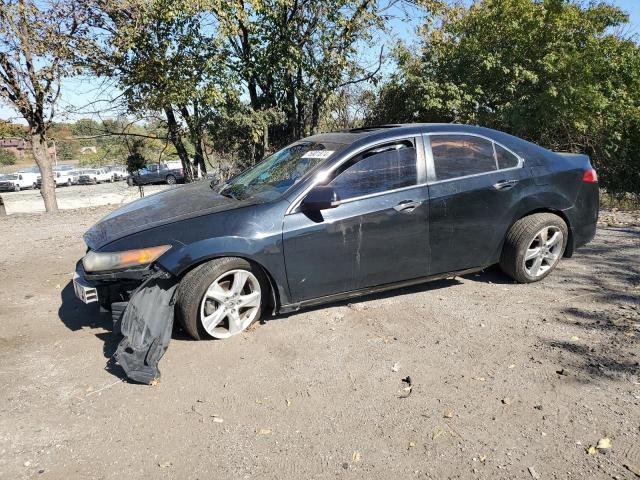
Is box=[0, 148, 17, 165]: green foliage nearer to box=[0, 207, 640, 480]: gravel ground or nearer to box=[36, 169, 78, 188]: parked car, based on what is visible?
box=[36, 169, 78, 188]: parked car

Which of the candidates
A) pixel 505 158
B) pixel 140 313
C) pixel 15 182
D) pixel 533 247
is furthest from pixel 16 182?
pixel 533 247

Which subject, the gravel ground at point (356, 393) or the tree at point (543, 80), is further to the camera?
the tree at point (543, 80)

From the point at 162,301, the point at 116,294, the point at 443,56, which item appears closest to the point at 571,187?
the point at 162,301

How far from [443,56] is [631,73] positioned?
510 cm

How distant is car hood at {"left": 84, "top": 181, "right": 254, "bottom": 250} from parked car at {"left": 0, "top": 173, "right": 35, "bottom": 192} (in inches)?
1610

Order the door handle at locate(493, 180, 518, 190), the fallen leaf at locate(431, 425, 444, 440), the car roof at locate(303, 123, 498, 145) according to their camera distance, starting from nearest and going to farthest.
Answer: the fallen leaf at locate(431, 425, 444, 440), the car roof at locate(303, 123, 498, 145), the door handle at locate(493, 180, 518, 190)

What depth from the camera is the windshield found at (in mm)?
4247

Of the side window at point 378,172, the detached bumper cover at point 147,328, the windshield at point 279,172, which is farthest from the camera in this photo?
the windshield at point 279,172

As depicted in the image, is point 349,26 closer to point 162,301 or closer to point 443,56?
point 443,56

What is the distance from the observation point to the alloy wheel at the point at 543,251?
16.0ft

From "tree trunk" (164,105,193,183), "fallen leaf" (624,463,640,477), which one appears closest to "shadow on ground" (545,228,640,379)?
"fallen leaf" (624,463,640,477)

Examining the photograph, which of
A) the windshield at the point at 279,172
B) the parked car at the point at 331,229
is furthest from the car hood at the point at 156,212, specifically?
the windshield at the point at 279,172

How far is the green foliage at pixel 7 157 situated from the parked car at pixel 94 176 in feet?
93.6

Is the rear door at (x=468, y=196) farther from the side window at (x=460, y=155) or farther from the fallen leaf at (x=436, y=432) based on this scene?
the fallen leaf at (x=436, y=432)
